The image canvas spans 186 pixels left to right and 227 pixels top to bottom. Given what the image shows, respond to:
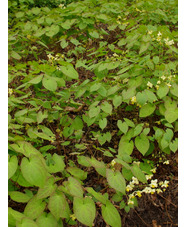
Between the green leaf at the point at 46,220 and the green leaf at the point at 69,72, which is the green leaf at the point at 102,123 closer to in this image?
the green leaf at the point at 69,72

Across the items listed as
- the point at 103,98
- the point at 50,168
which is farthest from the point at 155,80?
the point at 50,168

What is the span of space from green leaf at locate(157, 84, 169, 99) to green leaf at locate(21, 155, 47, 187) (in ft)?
3.65

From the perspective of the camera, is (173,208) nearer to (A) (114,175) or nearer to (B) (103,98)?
(A) (114,175)

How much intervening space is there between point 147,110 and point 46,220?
1.13 metres

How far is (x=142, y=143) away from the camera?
177 cm

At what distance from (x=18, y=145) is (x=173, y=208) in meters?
1.32

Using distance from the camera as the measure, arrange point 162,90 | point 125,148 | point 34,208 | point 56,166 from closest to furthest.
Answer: point 34,208 → point 56,166 → point 125,148 → point 162,90

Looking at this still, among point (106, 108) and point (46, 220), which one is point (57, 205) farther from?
point (106, 108)

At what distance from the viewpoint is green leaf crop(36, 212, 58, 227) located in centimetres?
115

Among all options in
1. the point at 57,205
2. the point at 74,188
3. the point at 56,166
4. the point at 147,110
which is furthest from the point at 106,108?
the point at 57,205

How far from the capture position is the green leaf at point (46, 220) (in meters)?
1.15

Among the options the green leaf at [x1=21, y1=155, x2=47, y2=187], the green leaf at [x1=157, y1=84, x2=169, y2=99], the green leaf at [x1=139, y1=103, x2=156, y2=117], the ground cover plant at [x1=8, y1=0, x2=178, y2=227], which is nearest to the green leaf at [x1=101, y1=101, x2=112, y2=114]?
the ground cover plant at [x1=8, y1=0, x2=178, y2=227]

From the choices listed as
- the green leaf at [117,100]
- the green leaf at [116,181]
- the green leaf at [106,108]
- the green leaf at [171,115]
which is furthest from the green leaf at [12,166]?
the green leaf at [171,115]

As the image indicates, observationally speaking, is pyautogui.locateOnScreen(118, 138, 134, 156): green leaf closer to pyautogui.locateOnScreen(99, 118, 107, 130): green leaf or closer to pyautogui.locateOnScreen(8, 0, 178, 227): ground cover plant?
pyautogui.locateOnScreen(8, 0, 178, 227): ground cover plant
